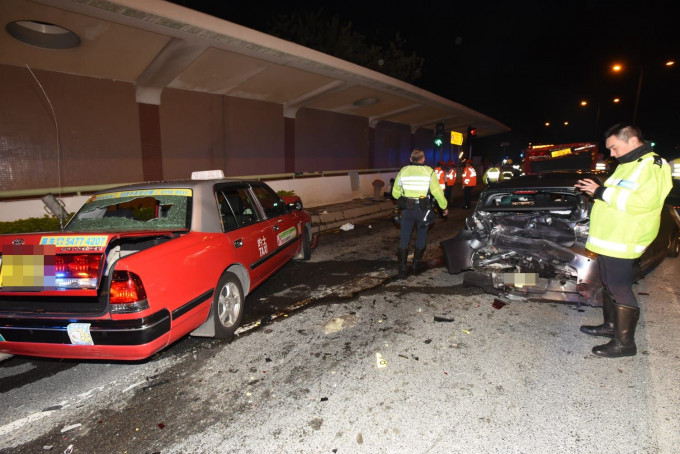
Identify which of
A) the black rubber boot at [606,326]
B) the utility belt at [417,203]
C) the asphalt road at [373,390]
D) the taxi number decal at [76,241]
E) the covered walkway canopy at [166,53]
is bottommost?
the asphalt road at [373,390]

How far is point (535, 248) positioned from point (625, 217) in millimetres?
1134

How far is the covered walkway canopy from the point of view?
683cm

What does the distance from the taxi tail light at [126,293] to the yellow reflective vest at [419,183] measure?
3587mm

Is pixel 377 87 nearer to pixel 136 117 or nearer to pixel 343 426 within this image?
pixel 136 117

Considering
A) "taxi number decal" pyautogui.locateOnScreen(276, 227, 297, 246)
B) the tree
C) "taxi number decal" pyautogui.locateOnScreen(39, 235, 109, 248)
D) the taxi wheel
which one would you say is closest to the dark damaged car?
"taxi number decal" pyautogui.locateOnScreen(276, 227, 297, 246)

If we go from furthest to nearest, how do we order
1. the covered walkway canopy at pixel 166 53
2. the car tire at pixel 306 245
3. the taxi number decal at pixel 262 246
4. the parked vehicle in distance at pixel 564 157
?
the parked vehicle in distance at pixel 564 157 → the covered walkway canopy at pixel 166 53 → the car tire at pixel 306 245 → the taxi number decal at pixel 262 246

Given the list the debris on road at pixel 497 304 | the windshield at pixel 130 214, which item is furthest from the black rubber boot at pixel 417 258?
the windshield at pixel 130 214

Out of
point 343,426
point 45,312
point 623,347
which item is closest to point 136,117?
point 45,312

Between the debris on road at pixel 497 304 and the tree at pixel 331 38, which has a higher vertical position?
the tree at pixel 331 38

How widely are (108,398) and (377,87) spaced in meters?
13.1

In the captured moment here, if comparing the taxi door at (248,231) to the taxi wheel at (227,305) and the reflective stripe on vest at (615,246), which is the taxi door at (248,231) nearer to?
the taxi wheel at (227,305)

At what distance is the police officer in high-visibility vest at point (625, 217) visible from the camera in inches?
111

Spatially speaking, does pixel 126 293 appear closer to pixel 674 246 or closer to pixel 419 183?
pixel 419 183

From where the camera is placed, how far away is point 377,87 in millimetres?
13594
